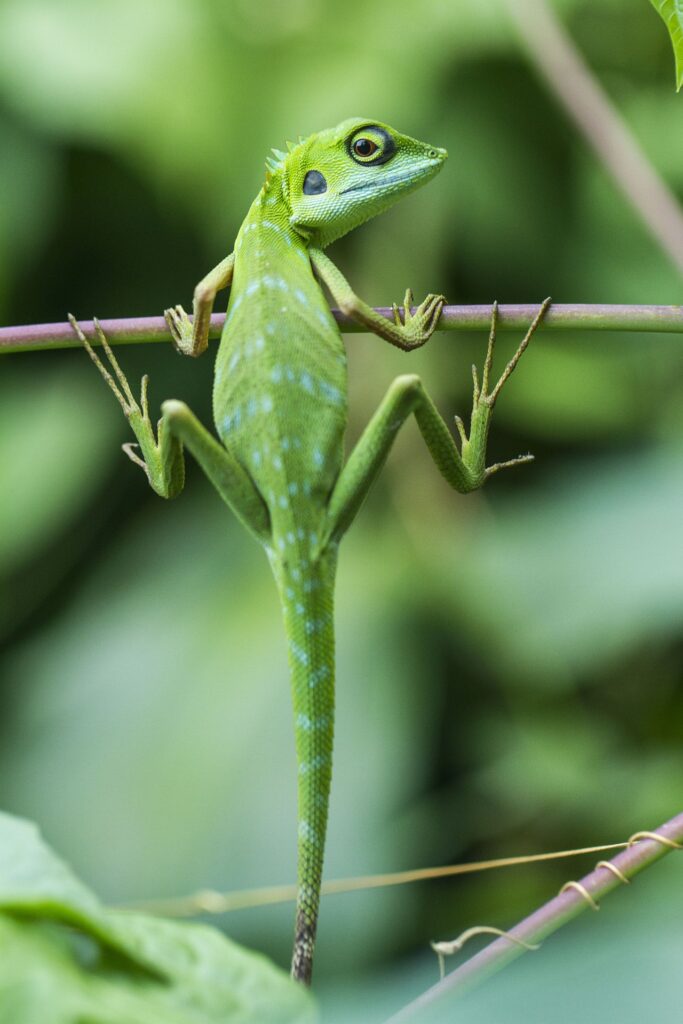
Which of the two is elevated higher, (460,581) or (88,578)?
(88,578)

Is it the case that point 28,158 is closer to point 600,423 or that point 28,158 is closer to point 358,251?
point 358,251

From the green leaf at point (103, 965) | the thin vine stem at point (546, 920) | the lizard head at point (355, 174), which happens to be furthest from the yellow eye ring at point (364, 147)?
the green leaf at point (103, 965)

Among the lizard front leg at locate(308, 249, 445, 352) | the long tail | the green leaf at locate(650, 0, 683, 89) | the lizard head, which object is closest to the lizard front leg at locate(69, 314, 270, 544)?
the long tail

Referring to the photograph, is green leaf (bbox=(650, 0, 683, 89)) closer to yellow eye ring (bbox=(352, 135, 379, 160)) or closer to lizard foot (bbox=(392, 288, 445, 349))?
lizard foot (bbox=(392, 288, 445, 349))

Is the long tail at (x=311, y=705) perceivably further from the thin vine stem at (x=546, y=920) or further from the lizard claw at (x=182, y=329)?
the lizard claw at (x=182, y=329)

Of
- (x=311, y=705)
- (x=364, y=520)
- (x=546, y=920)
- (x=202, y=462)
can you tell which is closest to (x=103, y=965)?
(x=546, y=920)

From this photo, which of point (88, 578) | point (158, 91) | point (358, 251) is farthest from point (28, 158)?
point (88, 578)
